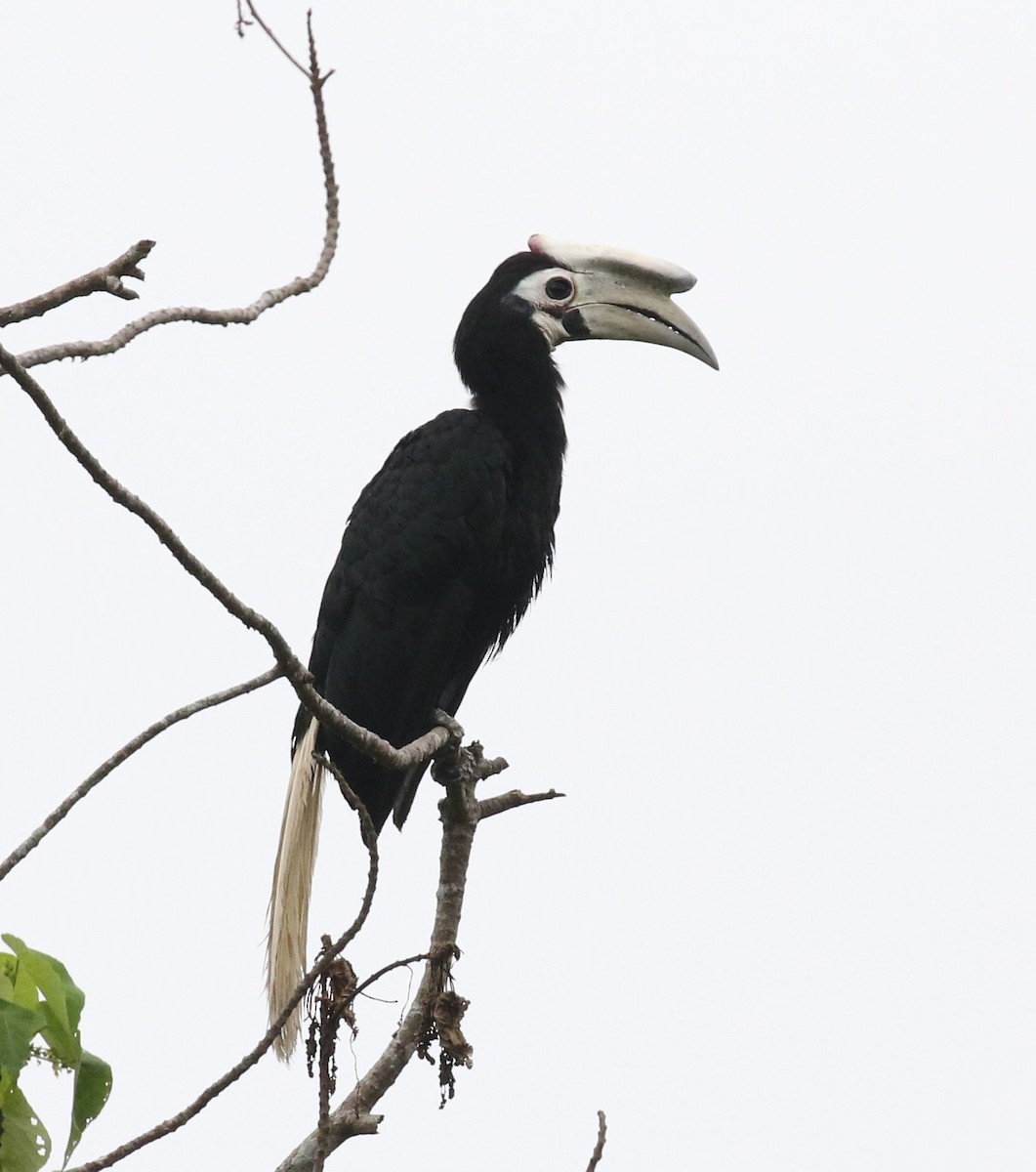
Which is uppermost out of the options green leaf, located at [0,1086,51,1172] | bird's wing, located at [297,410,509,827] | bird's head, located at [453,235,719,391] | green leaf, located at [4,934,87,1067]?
bird's head, located at [453,235,719,391]

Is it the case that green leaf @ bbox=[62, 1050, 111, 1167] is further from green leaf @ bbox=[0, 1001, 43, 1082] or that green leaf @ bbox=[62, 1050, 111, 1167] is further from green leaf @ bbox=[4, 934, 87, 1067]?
green leaf @ bbox=[0, 1001, 43, 1082]

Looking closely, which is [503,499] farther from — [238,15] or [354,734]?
[238,15]

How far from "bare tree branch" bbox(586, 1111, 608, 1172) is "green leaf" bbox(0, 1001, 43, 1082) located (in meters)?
0.98

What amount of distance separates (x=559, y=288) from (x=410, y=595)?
1.65 meters

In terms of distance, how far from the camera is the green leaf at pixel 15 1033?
2201mm

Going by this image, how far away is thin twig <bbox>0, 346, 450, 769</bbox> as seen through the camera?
2402 millimetres

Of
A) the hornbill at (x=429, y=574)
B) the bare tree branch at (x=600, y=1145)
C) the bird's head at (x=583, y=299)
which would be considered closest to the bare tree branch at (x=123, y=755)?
the bare tree branch at (x=600, y=1145)

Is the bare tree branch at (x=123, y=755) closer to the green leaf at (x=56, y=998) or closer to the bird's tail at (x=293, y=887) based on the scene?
the green leaf at (x=56, y=998)

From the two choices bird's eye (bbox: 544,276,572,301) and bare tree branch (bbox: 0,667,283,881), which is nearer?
bare tree branch (bbox: 0,667,283,881)

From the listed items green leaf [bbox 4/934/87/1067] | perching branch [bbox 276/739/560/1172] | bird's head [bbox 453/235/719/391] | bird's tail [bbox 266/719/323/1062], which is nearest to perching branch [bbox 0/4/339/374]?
green leaf [bbox 4/934/87/1067]

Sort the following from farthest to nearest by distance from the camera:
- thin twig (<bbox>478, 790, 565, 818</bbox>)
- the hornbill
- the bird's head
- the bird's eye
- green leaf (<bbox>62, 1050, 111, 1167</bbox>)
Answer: the bird's eye
the bird's head
the hornbill
thin twig (<bbox>478, 790, 565, 818</bbox>)
green leaf (<bbox>62, 1050, 111, 1167</bbox>)

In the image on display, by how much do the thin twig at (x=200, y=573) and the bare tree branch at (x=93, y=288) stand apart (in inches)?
3.3

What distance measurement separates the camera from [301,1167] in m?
3.17

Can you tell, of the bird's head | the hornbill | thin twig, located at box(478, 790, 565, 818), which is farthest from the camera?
the bird's head
